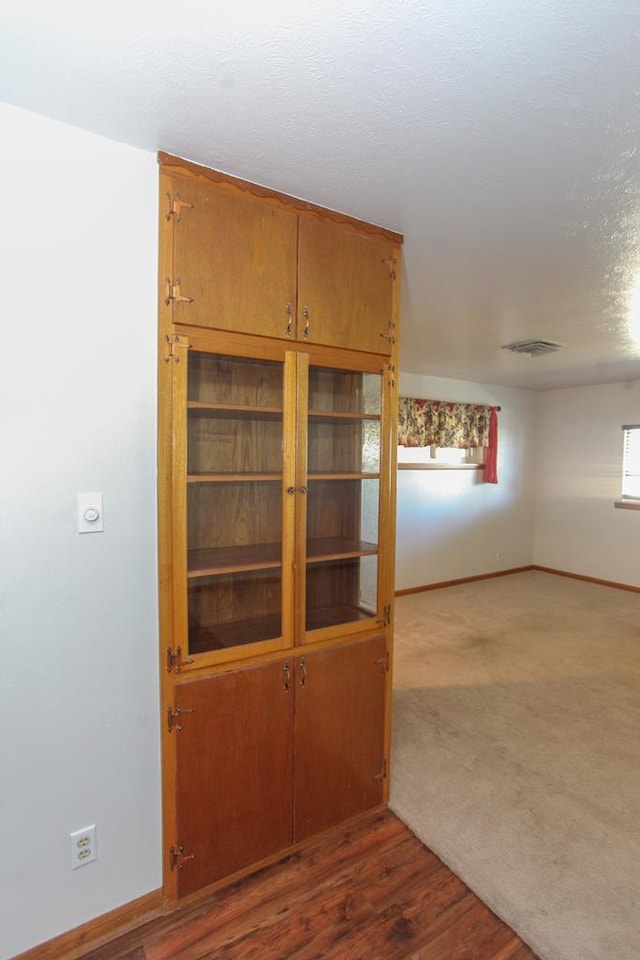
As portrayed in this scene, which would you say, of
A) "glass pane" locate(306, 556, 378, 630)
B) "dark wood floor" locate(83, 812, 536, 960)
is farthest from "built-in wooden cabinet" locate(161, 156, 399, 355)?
"dark wood floor" locate(83, 812, 536, 960)

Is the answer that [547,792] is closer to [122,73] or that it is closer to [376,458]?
[376,458]

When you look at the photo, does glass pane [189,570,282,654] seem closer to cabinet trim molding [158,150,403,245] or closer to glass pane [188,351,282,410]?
glass pane [188,351,282,410]

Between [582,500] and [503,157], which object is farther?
[582,500]

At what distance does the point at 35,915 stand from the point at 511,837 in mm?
1726

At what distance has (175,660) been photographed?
1.60 metres

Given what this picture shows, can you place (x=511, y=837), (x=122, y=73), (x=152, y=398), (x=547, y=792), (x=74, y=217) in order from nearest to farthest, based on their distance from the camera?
(x=122, y=73) < (x=74, y=217) < (x=152, y=398) < (x=511, y=837) < (x=547, y=792)

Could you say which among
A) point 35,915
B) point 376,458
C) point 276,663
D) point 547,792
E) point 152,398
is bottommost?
point 547,792

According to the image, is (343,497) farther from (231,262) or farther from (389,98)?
(389,98)

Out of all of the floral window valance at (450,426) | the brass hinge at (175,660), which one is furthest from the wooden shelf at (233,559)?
the floral window valance at (450,426)

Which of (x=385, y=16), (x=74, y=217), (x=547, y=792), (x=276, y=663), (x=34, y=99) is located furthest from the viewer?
(x=547, y=792)

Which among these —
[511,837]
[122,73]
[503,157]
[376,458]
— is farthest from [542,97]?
[511,837]

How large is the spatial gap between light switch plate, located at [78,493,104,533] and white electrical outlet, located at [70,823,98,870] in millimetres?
947

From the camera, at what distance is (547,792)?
2266mm

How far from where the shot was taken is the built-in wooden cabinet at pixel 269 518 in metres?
1.60
